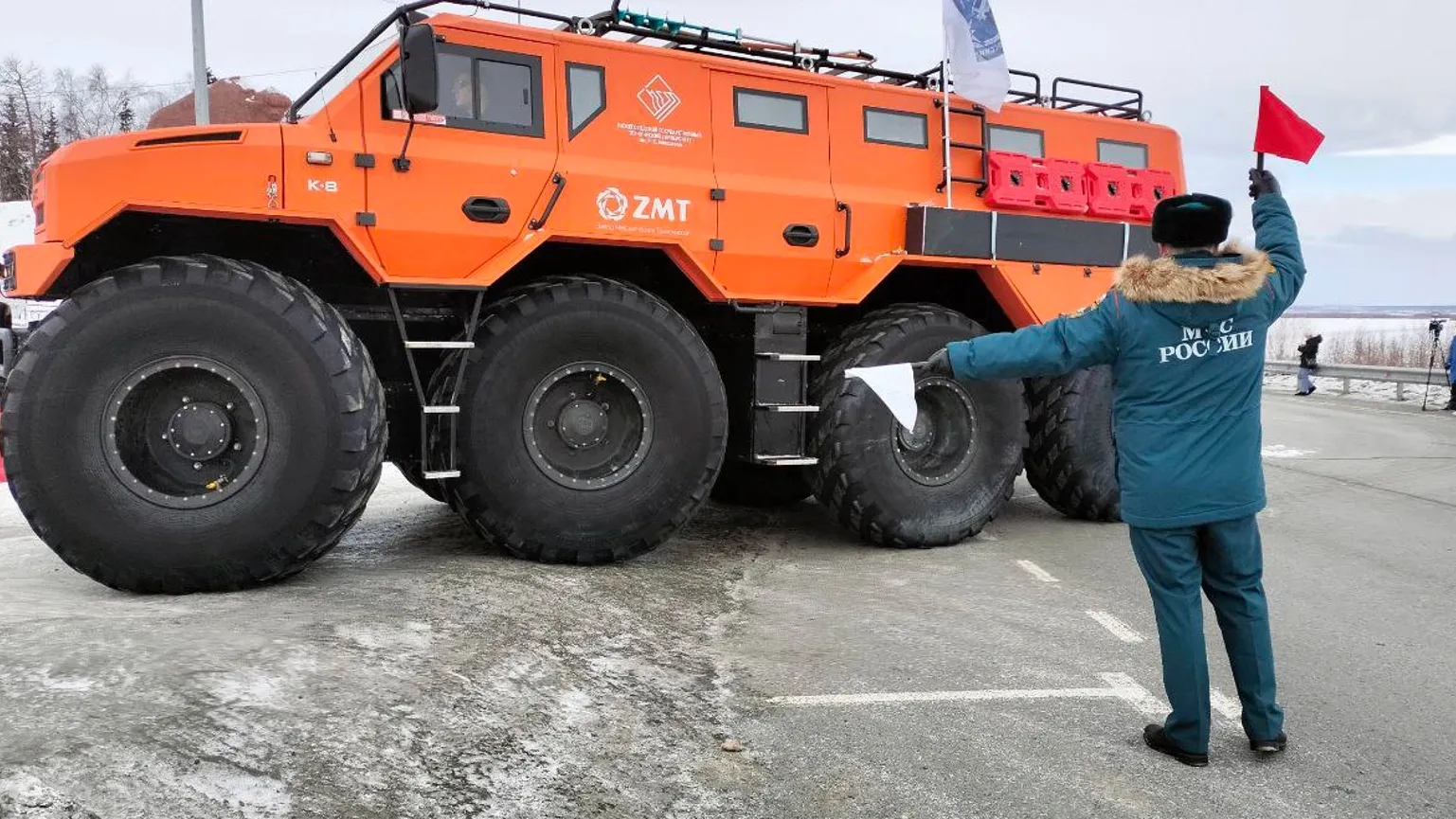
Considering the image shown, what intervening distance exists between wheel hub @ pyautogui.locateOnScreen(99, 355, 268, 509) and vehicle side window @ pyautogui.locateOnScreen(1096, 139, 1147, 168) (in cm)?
594

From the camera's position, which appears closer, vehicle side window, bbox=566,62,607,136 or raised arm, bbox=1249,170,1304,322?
raised arm, bbox=1249,170,1304,322

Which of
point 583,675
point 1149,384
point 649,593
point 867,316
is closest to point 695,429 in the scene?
point 649,593

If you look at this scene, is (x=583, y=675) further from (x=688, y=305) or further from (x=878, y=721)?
(x=688, y=305)

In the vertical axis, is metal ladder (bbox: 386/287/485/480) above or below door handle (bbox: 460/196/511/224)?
below

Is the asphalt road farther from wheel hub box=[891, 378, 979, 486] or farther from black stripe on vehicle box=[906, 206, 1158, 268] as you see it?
black stripe on vehicle box=[906, 206, 1158, 268]

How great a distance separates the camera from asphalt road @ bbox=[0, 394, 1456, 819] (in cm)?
338

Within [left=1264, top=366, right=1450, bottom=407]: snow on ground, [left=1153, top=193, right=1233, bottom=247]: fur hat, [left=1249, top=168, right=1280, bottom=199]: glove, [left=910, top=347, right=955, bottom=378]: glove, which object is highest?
[left=1249, top=168, right=1280, bottom=199]: glove

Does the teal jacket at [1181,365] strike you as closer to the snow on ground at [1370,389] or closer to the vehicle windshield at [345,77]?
the vehicle windshield at [345,77]

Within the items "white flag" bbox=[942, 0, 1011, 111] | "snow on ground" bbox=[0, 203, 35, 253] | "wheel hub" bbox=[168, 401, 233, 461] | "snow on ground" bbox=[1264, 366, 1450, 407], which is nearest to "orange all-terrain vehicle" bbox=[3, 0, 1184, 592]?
"wheel hub" bbox=[168, 401, 233, 461]

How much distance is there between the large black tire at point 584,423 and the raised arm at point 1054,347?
2506 millimetres

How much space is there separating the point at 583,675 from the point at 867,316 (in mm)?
3714

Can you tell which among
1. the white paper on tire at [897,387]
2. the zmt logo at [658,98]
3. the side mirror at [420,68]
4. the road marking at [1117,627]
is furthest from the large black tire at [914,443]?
the side mirror at [420,68]

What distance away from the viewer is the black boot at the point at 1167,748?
12.7 ft

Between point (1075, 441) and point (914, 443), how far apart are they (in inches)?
57.2
